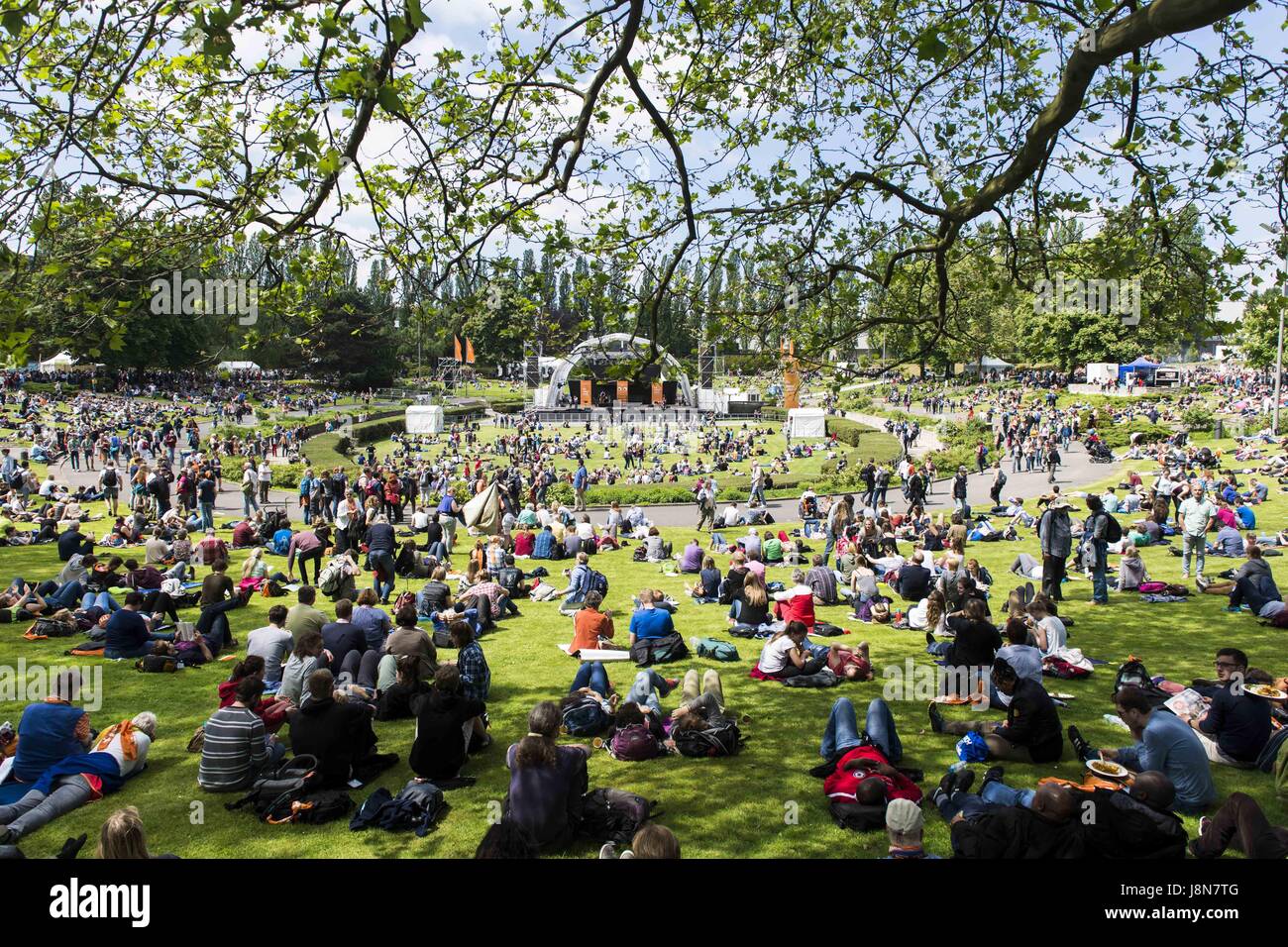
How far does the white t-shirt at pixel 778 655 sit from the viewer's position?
364 inches

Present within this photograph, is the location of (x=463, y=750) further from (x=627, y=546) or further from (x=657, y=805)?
(x=627, y=546)

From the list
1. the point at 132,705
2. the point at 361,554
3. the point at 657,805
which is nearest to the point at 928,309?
the point at 657,805

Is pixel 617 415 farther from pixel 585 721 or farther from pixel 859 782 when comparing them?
pixel 859 782

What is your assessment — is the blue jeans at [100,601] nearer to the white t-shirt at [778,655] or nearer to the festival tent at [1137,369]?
the white t-shirt at [778,655]

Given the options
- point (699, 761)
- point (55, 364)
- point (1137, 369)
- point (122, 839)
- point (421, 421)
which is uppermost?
point (1137, 369)

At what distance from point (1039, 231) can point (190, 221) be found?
27.9 ft

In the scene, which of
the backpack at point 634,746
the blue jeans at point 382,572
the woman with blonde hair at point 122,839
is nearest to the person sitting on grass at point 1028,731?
the backpack at point 634,746

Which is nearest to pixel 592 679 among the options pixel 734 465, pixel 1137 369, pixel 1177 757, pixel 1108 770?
pixel 1108 770

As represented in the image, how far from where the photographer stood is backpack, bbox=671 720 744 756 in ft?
23.2

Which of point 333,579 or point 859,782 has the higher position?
point 333,579

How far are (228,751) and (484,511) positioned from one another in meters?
11.4

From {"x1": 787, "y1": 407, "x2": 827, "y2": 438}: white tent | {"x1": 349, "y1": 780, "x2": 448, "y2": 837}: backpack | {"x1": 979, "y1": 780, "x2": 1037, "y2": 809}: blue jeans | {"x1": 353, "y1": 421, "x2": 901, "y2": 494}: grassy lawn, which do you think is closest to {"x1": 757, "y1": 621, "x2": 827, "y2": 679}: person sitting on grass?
{"x1": 979, "y1": 780, "x2": 1037, "y2": 809}: blue jeans

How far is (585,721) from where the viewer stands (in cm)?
760

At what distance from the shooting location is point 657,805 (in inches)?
240
